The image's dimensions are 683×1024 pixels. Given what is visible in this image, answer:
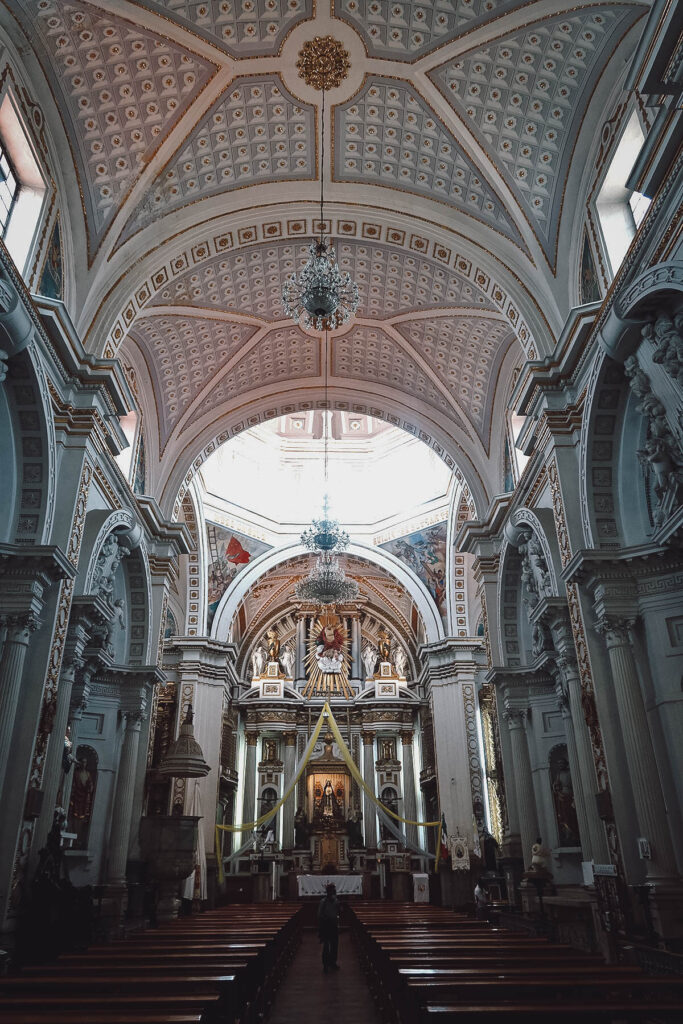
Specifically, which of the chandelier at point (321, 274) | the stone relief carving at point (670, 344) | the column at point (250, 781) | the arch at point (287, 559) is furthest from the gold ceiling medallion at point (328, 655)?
the stone relief carving at point (670, 344)

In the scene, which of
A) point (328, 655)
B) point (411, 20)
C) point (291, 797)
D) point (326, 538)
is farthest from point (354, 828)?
point (411, 20)

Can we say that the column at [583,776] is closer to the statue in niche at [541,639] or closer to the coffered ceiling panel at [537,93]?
the statue in niche at [541,639]

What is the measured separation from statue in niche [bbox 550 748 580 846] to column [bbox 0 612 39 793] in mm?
8686

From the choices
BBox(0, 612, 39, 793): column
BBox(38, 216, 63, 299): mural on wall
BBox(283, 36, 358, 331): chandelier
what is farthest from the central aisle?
BBox(38, 216, 63, 299): mural on wall

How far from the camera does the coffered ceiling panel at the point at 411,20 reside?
369 inches

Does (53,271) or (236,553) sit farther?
(236,553)

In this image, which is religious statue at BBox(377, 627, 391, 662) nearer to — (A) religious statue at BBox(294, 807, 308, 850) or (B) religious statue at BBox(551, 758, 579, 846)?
(A) religious statue at BBox(294, 807, 308, 850)

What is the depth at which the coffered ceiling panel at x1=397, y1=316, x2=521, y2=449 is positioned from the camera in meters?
14.0

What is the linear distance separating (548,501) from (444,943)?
22.8 ft

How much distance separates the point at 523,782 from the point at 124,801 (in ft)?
23.1

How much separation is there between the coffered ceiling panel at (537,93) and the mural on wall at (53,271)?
581 cm

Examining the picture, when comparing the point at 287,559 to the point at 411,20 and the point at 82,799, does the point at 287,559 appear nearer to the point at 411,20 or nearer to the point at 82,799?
the point at 82,799

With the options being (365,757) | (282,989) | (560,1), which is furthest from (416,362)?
(365,757)

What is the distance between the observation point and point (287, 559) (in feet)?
81.3
